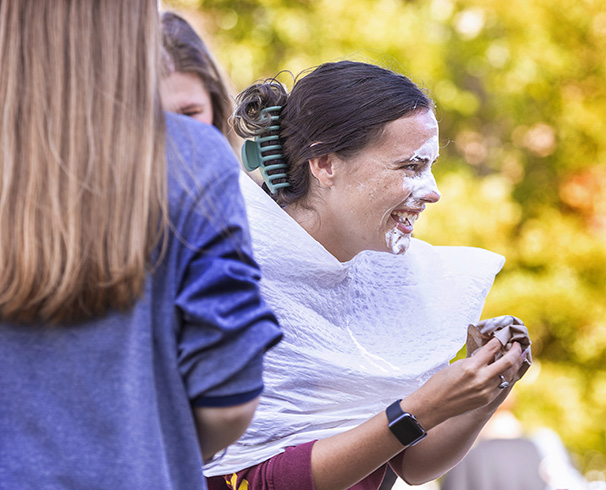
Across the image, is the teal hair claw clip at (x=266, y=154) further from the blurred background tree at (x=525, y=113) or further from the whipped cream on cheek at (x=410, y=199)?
the blurred background tree at (x=525, y=113)

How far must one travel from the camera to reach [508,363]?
1908mm

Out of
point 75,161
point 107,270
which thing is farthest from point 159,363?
point 75,161

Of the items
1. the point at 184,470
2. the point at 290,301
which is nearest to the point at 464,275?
the point at 290,301

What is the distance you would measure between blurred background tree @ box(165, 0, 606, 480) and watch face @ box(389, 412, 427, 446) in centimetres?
392

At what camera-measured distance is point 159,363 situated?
1195mm

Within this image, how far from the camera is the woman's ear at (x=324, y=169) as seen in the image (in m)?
2.28

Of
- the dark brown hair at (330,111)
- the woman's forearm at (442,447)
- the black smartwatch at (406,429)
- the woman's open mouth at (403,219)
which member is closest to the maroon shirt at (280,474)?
the black smartwatch at (406,429)

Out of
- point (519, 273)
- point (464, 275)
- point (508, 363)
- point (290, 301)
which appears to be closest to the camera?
point (508, 363)

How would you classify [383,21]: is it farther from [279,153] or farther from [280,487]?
[280,487]

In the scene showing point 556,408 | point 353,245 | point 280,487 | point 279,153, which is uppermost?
point 279,153

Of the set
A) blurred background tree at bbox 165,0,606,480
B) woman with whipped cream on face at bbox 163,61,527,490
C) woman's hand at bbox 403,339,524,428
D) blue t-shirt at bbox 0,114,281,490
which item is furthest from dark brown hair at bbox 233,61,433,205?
blurred background tree at bbox 165,0,606,480

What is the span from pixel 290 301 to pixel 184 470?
3.16ft


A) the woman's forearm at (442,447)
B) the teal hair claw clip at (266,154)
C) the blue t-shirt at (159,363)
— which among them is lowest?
the woman's forearm at (442,447)

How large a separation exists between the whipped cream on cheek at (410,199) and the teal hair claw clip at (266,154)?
1.21 feet
